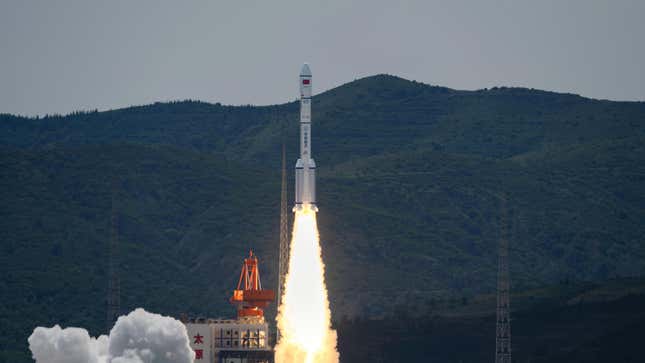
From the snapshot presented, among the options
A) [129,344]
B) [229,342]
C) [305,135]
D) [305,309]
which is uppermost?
[305,135]

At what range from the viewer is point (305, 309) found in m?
126

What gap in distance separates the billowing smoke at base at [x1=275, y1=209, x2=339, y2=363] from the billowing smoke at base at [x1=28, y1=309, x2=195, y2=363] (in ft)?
31.9

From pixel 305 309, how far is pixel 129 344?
15.5 meters

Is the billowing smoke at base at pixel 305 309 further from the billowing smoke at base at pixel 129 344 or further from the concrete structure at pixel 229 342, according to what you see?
the billowing smoke at base at pixel 129 344

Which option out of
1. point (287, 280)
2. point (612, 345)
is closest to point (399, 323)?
point (612, 345)

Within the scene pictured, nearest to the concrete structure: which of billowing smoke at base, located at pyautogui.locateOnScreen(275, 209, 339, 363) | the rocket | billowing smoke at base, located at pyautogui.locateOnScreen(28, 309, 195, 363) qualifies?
billowing smoke at base, located at pyautogui.locateOnScreen(275, 209, 339, 363)

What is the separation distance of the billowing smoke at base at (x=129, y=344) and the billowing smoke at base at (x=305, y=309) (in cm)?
974

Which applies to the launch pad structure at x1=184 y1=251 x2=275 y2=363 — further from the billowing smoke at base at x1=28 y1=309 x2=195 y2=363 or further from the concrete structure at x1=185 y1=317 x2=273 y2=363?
the billowing smoke at base at x1=28 y1=309 x2=195 y2=363

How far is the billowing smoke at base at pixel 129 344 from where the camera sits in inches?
4555

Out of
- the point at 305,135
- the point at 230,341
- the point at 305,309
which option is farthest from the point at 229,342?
the point at 305,135

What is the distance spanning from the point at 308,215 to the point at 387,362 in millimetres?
51058

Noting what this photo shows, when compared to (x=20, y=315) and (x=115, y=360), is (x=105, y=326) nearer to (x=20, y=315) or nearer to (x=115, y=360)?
(x=20, y=315)

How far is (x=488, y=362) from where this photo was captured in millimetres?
170875

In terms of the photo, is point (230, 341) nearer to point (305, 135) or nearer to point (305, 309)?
point (305, 309)
